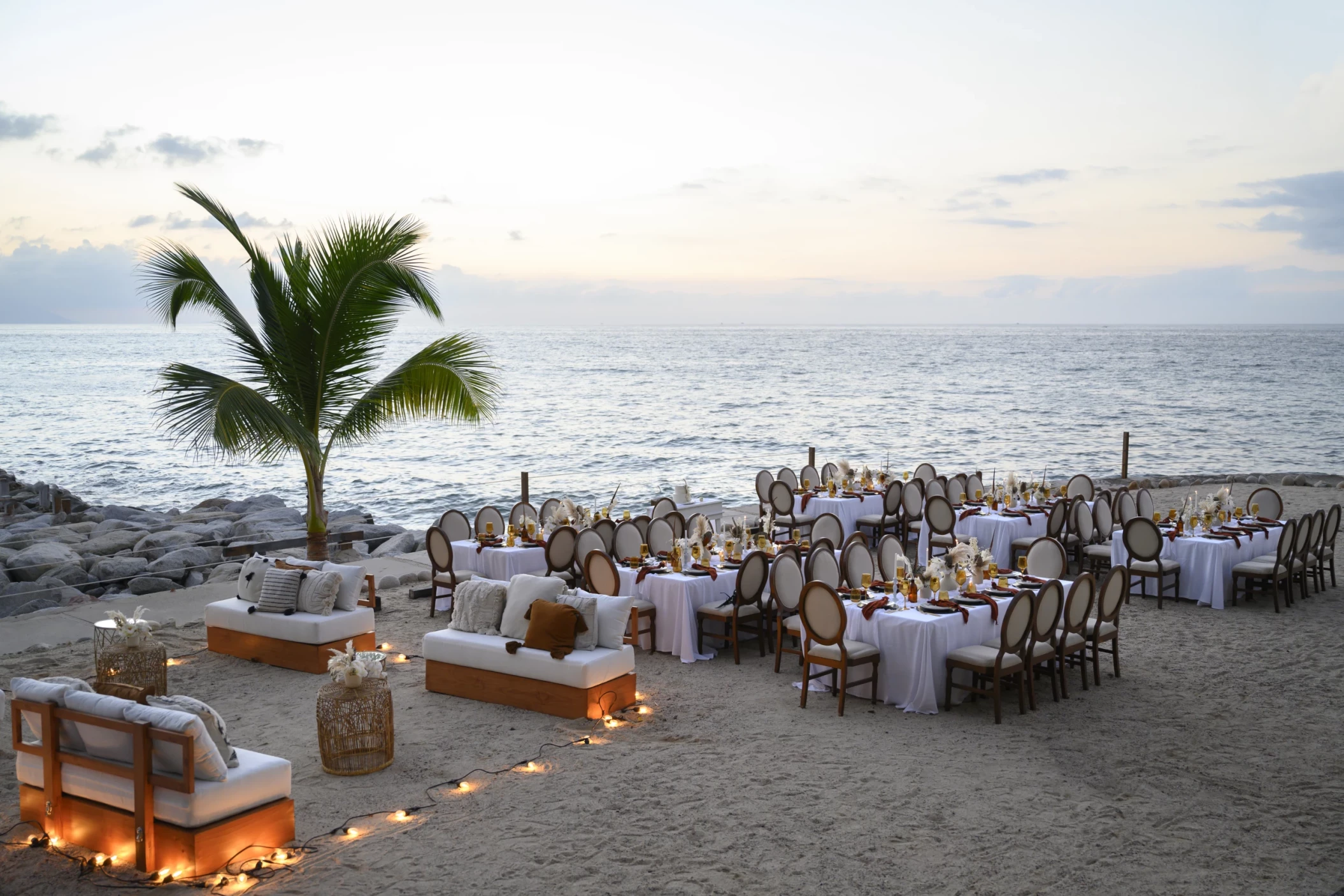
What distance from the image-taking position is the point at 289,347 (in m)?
10.3

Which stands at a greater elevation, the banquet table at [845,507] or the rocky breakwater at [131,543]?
the banquet table at [845,507]

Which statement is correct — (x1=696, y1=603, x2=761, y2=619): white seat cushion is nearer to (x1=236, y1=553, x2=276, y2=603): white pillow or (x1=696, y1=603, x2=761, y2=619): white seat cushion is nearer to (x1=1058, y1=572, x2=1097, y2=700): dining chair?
(x1=1058, y1=572, x2=1097, y2=700): dining chair

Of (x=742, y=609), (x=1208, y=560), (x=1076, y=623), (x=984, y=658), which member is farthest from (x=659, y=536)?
(x=1208, y=560)

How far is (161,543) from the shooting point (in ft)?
53.2

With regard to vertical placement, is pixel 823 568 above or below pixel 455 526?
above

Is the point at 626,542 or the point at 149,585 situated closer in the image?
the point at 626,542

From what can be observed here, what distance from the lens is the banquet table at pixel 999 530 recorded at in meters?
13.3

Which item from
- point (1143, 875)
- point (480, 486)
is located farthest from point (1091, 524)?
point (480, 486)

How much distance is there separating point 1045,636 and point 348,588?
20.1 ft

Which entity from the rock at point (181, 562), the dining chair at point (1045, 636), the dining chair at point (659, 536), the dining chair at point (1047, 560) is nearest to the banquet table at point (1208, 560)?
the dining chair at point (1047, 560)

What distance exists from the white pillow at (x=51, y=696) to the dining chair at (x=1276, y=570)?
1110 centimetres

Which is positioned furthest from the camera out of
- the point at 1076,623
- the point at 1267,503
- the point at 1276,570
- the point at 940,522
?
the point at 940,522

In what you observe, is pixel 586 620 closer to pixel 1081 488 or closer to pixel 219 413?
pixel 219 413

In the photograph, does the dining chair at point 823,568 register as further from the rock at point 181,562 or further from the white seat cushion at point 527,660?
the rock at point 181,562
